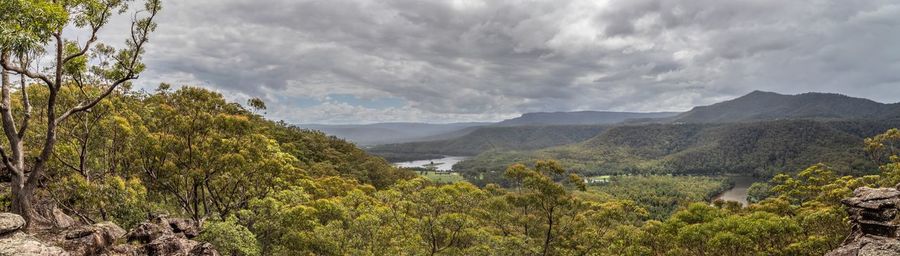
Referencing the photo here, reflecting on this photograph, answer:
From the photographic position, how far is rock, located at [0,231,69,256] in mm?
14367

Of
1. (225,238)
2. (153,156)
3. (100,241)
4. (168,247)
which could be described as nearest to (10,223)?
(100,241)

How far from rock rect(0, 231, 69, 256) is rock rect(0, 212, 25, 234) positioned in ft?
0.59

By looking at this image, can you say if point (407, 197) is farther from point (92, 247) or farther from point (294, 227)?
point (92, 247)

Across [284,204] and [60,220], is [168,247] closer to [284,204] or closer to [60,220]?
[60,220]

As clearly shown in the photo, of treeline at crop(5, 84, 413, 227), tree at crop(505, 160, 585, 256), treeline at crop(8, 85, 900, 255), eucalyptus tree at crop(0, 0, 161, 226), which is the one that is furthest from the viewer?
tree at crop(505, 160, 585, 256)

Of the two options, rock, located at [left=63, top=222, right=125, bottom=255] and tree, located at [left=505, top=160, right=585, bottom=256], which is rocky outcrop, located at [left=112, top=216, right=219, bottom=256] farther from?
tree, located at [left=505, top=160, right=585, bottom=256]

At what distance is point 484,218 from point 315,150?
90183 mm

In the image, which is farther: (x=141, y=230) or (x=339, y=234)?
(x=339, y=234)

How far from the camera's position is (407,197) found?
31.4 metres

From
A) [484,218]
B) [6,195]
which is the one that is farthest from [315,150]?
[6,195]

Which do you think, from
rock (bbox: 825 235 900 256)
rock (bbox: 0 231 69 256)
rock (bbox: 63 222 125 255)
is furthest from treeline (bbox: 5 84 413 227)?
rock (bbox: 825 235 900 256)

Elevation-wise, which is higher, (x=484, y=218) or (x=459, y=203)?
(x=459, y=203)

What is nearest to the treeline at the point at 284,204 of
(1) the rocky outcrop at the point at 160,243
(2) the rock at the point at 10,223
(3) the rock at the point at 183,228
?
(3) the rock at the point at 183,228

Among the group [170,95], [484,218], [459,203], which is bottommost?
[484,218]
